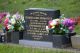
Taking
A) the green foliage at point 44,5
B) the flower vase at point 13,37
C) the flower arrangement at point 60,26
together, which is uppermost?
the green foliage at point 44,5

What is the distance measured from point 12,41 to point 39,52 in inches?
80.1

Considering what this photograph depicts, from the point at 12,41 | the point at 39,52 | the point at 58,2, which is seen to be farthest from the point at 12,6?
the point at 39,52

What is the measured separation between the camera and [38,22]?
1338 centimetres

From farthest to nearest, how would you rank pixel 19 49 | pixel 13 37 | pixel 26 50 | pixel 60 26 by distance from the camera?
pixel 13 37 < pixel 60 26 < pixel 19 49 < pixel 26 50

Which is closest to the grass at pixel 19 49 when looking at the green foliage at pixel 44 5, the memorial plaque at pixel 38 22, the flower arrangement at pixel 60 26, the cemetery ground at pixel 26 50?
the cemetery ground at pixel 26 50

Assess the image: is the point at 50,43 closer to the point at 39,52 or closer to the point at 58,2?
the point at 39,52

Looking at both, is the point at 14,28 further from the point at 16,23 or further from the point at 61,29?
the point at 61,29

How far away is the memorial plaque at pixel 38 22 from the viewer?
43.2ft

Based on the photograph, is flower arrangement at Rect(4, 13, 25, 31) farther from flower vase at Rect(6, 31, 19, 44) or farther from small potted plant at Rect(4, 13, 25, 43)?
flower vase at Rect(6, 31, 19, 44)

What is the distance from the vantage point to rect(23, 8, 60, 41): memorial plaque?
43.2 feet

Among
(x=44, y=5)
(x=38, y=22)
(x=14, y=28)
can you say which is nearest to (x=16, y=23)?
(x=14, y=28)

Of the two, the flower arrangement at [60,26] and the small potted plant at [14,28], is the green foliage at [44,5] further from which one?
the flower arrangement at [60,26]

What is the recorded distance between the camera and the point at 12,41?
45.4 ft

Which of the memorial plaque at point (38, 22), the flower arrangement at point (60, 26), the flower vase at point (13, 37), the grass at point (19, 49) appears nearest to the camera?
the grass at point (19, 49)
